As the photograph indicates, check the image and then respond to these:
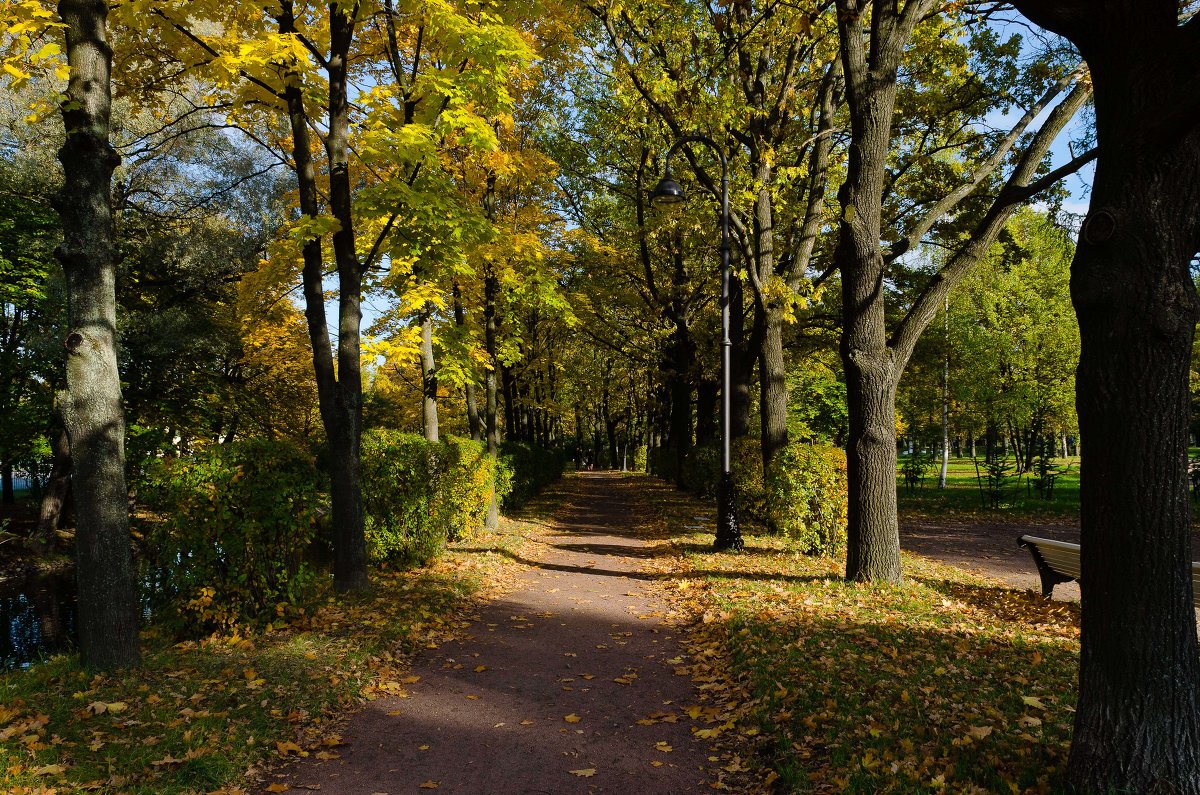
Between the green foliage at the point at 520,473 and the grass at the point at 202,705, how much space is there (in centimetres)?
1004

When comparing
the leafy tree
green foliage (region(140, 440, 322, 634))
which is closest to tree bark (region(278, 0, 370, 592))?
green foliage (region(140, 440, 322, 634))

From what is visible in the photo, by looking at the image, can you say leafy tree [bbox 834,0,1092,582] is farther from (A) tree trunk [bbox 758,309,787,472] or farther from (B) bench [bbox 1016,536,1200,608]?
(A) tree trunk [bbox 758,309,787,472]

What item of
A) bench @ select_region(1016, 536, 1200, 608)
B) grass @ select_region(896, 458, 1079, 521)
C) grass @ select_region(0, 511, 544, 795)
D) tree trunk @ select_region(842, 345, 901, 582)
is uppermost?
tree trunk @ select_region(842, 345, 901, 582)

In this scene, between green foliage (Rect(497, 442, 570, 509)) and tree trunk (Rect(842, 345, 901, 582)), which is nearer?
tree trunk (Rect(842, 345, 901, 582))

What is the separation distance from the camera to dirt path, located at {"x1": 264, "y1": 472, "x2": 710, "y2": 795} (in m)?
3.95

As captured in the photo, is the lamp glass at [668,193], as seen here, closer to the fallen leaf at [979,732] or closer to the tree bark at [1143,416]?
the tree bark at [1143,416]

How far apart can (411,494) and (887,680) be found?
23.4 ft

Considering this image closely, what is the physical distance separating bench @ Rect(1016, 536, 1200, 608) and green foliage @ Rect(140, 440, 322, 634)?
8.03 meters

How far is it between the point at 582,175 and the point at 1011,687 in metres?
19.0

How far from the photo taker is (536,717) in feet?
16.1

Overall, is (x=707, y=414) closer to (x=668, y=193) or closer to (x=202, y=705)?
(x=668, y=193)

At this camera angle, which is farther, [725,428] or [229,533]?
[725,428]

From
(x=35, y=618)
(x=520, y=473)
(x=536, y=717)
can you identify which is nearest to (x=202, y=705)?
(x=536, y=717)

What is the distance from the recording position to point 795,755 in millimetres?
3984
